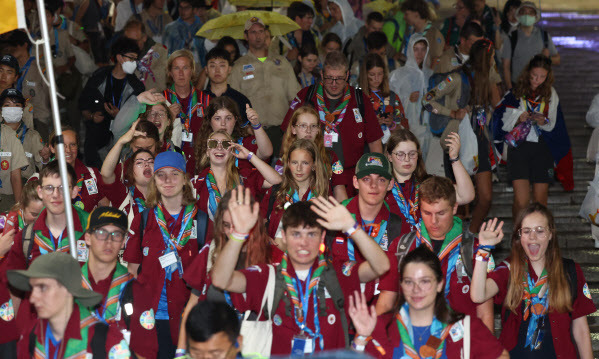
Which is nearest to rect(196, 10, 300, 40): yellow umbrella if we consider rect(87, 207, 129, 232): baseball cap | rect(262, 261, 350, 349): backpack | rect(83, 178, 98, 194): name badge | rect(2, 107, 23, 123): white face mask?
rect(2, 107, 23, 123): white face mask

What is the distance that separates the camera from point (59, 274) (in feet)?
17.3

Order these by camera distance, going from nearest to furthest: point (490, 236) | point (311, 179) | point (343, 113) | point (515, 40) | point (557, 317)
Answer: point (490, 236) → point (557, 317) → point (311, 179) → point (343, 113) → point (515, 40)

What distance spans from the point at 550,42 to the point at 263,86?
5.82 metres

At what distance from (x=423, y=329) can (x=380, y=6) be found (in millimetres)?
11805

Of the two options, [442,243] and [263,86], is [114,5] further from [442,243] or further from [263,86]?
[442,243]

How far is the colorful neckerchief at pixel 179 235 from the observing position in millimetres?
7016

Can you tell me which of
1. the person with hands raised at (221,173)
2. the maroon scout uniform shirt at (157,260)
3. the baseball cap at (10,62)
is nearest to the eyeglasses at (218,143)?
the person with hands raised at (221,173)

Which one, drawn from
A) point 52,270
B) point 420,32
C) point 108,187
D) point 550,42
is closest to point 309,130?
point 108,187

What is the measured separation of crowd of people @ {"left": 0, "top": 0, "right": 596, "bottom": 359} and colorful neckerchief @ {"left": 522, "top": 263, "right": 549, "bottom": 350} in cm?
2

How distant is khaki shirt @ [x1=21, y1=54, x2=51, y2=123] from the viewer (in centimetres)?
1152

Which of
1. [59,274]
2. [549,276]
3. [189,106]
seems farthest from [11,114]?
[549,276]

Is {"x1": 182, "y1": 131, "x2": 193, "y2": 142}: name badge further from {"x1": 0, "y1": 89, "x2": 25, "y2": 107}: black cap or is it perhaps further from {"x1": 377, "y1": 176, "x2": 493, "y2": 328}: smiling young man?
{"x1": 377, "y1": 176, "x2": 493, "y2": 328}: smiling young man

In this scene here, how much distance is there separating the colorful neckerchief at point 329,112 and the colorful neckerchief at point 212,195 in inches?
71.4

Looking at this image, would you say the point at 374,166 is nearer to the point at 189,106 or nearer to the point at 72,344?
the point at 72,344
